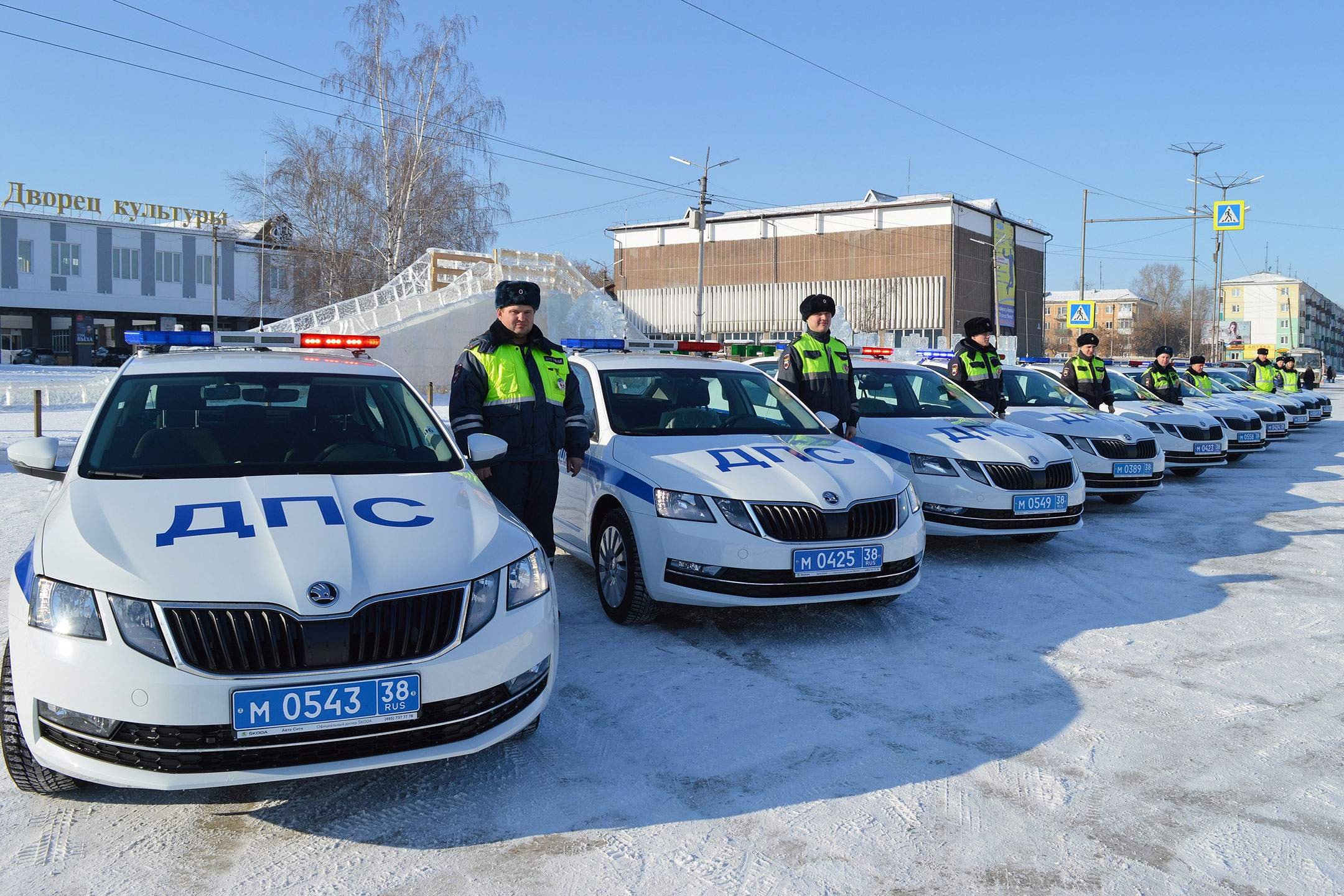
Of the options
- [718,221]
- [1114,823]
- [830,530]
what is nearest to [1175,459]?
[830,530]

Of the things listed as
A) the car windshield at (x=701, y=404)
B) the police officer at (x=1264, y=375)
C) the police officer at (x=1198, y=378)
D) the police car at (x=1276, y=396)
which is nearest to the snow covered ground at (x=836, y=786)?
the car windshield at (x=701, y=404)

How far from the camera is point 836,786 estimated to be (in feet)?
11.8

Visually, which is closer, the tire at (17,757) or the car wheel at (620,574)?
the tire at (17,757)

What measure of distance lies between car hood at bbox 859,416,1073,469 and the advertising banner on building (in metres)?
68.5

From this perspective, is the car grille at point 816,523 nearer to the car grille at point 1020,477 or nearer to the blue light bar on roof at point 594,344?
the car grille at point 1020,477

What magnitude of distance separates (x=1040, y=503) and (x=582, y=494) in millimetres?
3339

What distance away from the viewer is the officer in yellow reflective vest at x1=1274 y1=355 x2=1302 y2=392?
2463 centimetres

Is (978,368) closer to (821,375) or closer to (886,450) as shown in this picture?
(886,450)

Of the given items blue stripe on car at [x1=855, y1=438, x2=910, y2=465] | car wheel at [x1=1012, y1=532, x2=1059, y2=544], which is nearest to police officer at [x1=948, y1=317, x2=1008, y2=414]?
car wheel at [x1=1012, y1=532, x2=1059, y2=544]

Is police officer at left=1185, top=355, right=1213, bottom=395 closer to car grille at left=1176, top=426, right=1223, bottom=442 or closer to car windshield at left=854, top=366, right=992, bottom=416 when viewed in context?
car grille at left=1176, top=426, right=1223, bottom=442

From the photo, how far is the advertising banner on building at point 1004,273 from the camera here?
73.6 meters

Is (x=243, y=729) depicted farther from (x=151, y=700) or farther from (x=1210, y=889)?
(x=1210, y=889)

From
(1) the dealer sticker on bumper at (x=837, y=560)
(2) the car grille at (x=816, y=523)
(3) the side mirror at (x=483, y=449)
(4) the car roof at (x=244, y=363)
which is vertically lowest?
(1) the dealer sticker on bumper at (x=837, y=560)

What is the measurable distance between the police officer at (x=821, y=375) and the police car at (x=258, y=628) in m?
4.26
